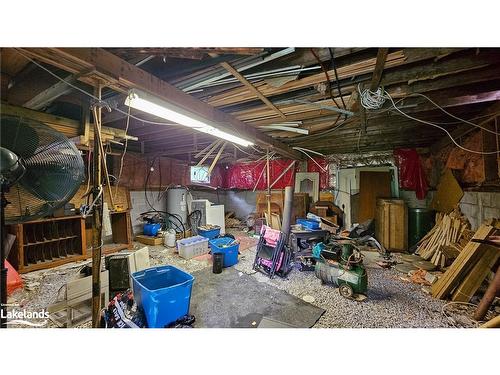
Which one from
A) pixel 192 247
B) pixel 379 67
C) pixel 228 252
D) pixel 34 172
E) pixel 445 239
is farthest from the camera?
pixel 192 247

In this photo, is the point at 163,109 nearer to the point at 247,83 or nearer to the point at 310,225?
the point at 247,83

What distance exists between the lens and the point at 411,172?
4949 millimetres

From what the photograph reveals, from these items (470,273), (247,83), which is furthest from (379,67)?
(470,273)

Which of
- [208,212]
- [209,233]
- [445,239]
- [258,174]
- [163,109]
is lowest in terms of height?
[209,233]

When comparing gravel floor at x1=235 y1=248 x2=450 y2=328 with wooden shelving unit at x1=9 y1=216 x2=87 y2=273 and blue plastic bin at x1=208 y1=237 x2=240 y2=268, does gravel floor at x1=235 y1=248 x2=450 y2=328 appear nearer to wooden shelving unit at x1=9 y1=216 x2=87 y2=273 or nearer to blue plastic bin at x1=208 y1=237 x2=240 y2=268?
blue plastic bin at x1=208 y1=237 x2=240 y2=268

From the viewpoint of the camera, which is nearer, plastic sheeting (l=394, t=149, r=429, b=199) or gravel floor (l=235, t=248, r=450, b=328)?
gravel floor (l=235, t=248, r=450, b=328)

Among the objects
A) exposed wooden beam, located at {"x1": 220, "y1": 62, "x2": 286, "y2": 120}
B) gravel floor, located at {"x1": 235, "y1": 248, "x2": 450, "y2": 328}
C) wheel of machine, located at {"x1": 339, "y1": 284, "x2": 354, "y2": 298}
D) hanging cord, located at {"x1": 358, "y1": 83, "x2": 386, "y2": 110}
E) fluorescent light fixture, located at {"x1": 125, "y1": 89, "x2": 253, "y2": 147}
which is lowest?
gravel floor, located at {"x1": 235, "y1": 248, "x2": 450, "y2": 328}

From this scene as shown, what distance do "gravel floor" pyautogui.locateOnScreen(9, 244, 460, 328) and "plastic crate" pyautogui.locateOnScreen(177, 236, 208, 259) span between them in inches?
20.4

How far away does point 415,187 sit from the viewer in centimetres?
492

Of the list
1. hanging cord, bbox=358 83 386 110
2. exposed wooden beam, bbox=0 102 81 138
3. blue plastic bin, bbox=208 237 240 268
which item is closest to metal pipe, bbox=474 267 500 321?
hanging cord, bbox=358 83 386 110

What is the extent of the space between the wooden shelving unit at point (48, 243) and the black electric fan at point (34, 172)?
2949mm

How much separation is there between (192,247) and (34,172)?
3367 mm

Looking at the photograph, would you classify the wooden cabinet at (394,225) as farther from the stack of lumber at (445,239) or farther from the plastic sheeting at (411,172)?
the plastic sheeting at (411,172)

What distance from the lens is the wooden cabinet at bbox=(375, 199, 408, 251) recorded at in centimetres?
455
